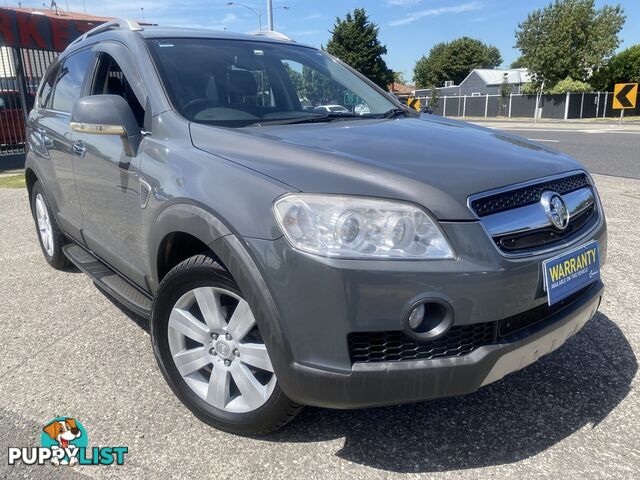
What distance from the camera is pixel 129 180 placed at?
2588 mm

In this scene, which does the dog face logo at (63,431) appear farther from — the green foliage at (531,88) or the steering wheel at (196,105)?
the green foliage at (531,88)

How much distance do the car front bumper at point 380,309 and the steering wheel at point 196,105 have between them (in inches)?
37.4

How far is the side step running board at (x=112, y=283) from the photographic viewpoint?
2729 mm

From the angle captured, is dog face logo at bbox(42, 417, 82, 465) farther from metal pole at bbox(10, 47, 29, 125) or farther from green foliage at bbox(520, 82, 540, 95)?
green foliage at bbox(520, 82, 540, 95)

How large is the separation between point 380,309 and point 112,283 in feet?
6.27

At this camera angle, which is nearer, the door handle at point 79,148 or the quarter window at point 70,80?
the door handle at point 79,148

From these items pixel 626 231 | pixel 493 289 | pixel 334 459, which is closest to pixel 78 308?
pixel 334 459

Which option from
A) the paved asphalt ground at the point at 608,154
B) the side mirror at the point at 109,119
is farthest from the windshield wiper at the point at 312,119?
the paved asphalt ground at the point at 608,154

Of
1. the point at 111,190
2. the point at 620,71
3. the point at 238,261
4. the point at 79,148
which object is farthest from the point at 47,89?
the point at 620,71

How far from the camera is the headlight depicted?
176 centimetres

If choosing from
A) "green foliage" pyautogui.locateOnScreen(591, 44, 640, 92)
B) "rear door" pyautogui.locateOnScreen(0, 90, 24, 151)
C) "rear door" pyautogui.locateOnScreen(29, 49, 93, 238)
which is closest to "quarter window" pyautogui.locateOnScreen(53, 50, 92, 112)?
"rear door" pyautogui.locateOnScreen(29, 49, 93, 238)

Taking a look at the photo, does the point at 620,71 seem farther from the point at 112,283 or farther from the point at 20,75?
the point at 112,283

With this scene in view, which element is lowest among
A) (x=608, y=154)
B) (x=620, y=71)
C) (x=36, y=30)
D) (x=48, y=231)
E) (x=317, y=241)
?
(x=608, y=154)

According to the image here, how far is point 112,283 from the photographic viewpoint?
10.1 ft
